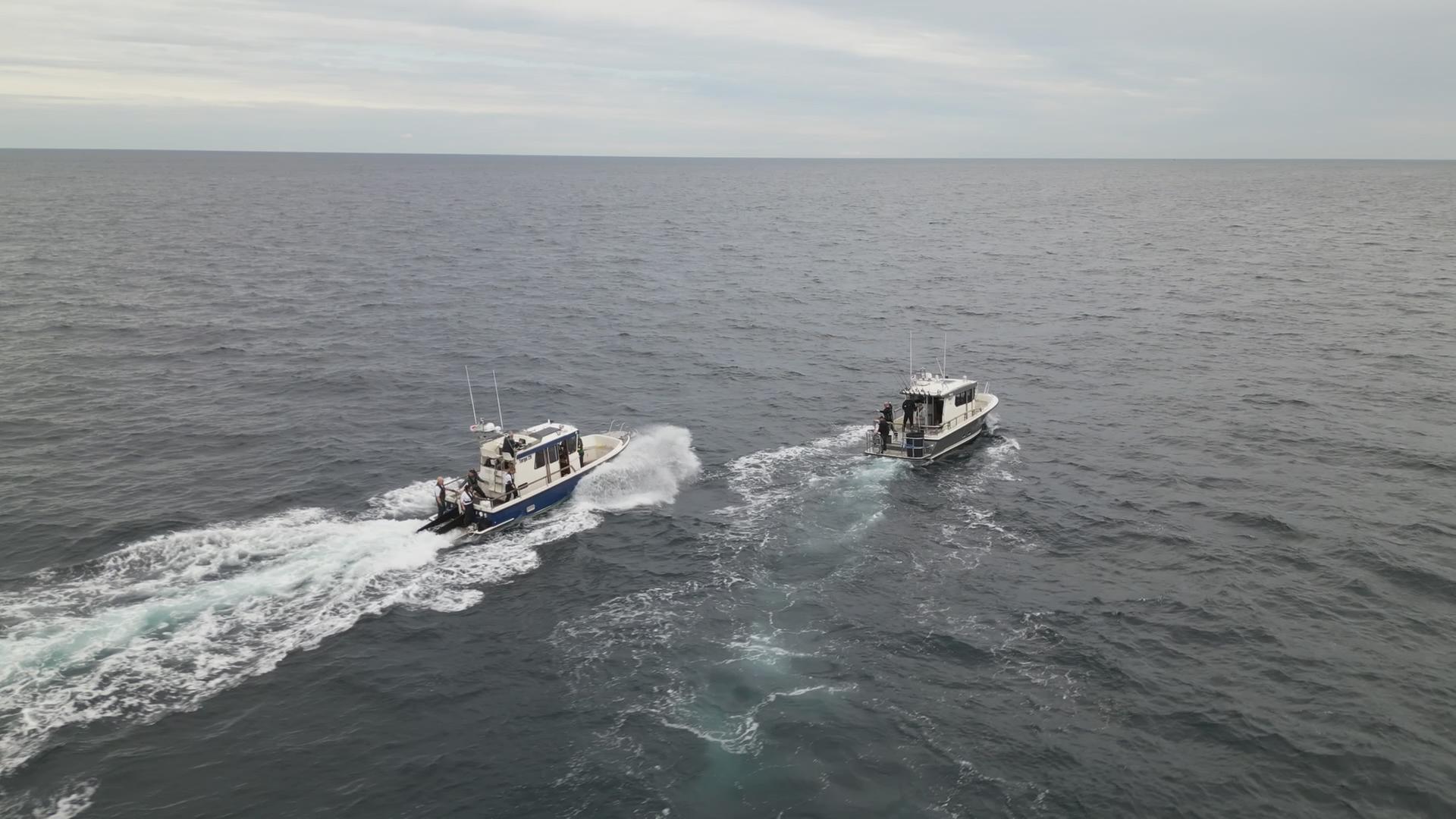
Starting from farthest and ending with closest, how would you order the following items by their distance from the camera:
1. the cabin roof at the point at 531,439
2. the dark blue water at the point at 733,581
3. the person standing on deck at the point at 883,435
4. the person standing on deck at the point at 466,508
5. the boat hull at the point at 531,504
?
1. the person standing on deck at the point at 883,435
2. the cabin roof at the point at 531,439
3. the boat hull at the point at 531,504
4. the person standing on deck at the point at 466,508
5. the dark blue water at the point at 733,581

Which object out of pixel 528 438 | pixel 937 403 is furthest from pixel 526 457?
pixel 937 403

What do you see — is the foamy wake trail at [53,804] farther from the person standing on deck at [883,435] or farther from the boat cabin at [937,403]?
the boat cabin at [937,403]

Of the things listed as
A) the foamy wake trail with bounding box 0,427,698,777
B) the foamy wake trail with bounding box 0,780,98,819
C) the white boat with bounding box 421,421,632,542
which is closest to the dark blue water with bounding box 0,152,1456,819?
the foamy wake trail with bounding box 0,780,98,819

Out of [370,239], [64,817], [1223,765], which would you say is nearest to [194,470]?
[64,817]

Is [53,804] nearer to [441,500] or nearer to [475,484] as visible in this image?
[441,500]

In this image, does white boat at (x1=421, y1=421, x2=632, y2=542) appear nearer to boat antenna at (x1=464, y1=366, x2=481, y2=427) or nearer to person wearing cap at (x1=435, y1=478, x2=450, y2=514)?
person wearing cap at (x1=435, y1=478, x2=450, y2=514)

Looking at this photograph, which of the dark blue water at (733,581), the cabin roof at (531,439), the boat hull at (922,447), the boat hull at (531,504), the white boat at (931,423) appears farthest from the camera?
the white boat at (931,423)

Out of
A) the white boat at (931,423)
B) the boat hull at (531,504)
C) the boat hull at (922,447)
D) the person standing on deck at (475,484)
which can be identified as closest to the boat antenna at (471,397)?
the person standing on deck at (475,484)
